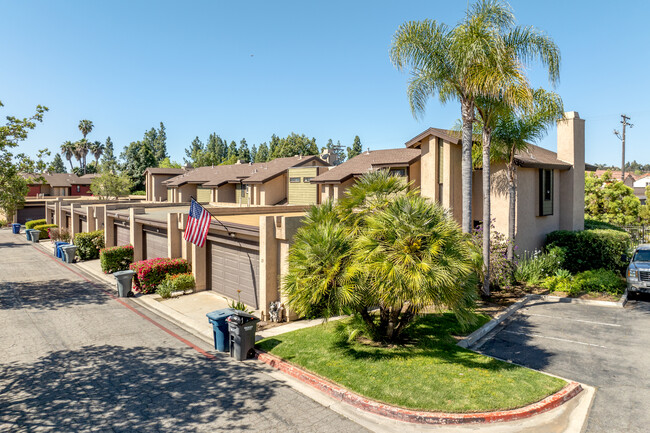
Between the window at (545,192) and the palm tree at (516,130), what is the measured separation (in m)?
3.42

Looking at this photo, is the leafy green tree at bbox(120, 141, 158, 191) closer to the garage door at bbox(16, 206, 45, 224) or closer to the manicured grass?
the garage door at bbox(16, 206, 45, 224)

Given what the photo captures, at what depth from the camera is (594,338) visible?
40.0ft

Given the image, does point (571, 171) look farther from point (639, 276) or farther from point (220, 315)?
point (220, 315)

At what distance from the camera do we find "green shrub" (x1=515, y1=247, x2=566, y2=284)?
1886 centimetres

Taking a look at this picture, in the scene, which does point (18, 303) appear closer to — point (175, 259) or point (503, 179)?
point (175, 259)

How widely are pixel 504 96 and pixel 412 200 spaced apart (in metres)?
7.90

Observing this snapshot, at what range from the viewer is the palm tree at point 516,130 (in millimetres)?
16797

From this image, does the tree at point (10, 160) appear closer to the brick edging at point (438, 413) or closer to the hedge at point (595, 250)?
the brick edging at point (438, 413)

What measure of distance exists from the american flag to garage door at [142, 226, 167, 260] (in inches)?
224

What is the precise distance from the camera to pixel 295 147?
8888 centimetres

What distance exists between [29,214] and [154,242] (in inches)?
1715

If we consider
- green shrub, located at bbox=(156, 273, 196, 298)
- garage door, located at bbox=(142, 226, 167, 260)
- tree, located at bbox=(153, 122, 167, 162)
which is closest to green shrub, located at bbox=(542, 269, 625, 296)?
green shrub, located at bbox=(156, 273, 196, 298)

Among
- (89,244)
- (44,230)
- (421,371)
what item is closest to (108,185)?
(44,230)

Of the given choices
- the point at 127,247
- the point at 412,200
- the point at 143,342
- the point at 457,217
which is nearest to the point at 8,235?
the point at 127,247
